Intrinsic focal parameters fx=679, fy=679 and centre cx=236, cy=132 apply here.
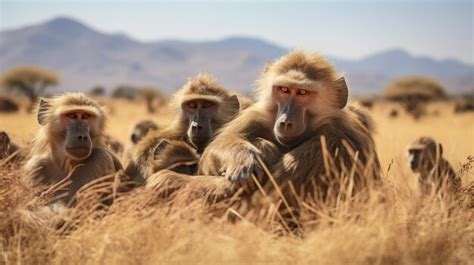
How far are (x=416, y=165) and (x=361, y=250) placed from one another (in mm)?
6197

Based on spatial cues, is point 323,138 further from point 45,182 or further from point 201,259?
point 45,182

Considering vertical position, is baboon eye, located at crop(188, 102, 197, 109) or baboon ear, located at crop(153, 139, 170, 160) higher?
baboon eye, located at crop(188, 102, 197, 109)

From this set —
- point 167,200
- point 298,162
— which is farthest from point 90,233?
point 298,162

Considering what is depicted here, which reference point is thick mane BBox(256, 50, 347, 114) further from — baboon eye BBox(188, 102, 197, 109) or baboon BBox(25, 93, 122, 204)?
baboon BBox(25, 93, 122, 204)

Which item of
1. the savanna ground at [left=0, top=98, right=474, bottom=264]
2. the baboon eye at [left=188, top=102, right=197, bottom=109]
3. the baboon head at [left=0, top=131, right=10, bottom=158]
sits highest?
the baboon eye at [left=188, top=102, right=197, bottom=109]

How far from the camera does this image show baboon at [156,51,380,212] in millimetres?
4363

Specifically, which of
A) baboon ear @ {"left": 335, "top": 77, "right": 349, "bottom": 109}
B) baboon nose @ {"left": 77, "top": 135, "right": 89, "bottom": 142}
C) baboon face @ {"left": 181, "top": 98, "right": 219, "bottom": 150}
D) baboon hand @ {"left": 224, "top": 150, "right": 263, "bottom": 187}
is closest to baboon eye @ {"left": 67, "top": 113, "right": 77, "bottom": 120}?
baboon nose @ {"left": 77, "top": 135, "right": 89, "bottom": 142}

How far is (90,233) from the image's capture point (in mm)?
4035

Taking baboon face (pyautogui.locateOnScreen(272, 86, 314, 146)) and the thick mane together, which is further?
the thick mane

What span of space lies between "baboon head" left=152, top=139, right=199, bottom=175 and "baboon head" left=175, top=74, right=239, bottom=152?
0.61m

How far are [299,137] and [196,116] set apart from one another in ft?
4.92

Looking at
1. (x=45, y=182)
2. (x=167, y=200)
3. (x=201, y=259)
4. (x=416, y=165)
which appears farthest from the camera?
(x=416, y=165)

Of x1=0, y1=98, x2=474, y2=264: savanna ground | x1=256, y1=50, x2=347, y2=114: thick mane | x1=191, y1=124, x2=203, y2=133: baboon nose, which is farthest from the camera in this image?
x1=191, y1=124, x2=203, y2=133: baboon nose

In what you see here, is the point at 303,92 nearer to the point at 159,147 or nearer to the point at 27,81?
the point at 159,147
